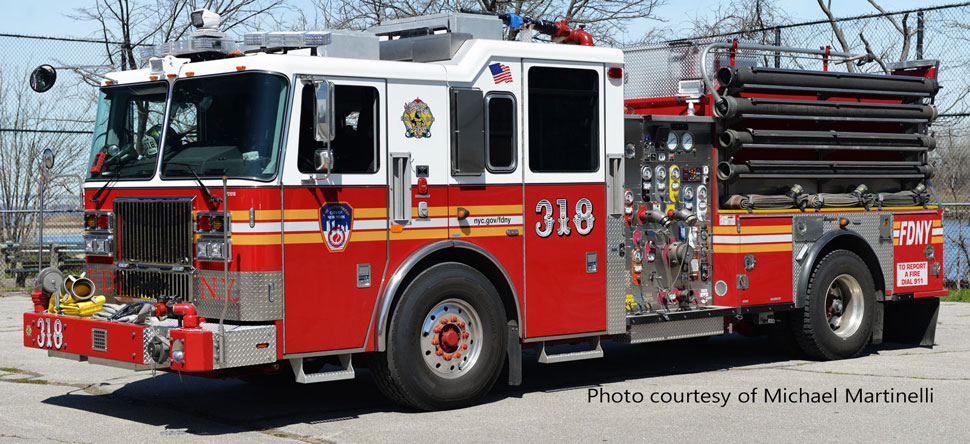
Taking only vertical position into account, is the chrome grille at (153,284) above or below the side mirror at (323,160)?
below

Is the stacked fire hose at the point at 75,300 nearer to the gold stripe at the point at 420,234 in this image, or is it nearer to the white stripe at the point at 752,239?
the gold stripe at the point at 420,234

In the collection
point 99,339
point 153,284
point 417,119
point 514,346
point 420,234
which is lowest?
point 514,346

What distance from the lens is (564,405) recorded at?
29.3 ft

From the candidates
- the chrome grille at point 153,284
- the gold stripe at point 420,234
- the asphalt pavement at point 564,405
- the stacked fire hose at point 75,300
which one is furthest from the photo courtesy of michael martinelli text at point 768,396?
the stacked fire hose at point 75,300

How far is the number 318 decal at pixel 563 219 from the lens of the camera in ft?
30.2

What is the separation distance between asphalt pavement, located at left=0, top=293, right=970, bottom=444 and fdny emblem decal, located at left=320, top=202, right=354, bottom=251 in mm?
1240

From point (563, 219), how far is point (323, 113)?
242 cm

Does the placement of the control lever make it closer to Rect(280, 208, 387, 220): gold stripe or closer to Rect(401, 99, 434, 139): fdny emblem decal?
Rect(401, 99, 434, 139): fdny emblem decal

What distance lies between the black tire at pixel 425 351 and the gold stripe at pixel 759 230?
265 cm

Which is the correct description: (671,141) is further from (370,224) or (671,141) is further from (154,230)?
(154,230)

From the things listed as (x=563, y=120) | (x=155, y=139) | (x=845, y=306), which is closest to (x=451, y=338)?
(x=563, y=120)

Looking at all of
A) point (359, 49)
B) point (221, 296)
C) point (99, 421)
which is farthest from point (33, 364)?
point (359, 49)

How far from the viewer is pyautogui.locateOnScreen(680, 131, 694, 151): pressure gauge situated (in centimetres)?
1052

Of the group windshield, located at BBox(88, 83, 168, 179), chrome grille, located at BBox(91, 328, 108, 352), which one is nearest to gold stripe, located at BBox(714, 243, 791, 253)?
windshield, located at BBox(88, 83, 168, 179)
